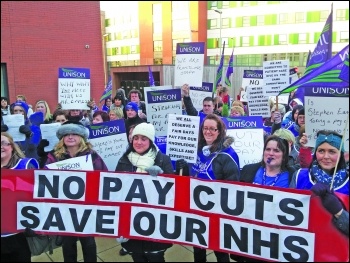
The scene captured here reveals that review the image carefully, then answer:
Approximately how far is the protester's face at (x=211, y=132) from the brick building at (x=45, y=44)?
12.2m

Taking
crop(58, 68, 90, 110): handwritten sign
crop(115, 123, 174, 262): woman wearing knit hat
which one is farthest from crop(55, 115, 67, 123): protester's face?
crop(115, 123, 174, 262): woman wearing knit hat

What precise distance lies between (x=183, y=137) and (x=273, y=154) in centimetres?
114

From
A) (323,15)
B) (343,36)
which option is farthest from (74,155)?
(323,15)

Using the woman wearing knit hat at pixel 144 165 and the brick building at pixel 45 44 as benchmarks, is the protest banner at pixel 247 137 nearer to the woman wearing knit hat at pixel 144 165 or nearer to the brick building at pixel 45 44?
the woman wearing knit hat at pixel 144 165

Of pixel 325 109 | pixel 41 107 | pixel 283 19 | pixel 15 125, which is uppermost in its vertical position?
pixel 283 19

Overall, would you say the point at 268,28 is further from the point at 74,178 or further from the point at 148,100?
the point at 74,178

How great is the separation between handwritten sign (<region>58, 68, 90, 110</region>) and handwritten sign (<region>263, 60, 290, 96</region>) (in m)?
3.68

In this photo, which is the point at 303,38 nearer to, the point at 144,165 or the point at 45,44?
the point at 45,44

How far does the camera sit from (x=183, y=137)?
12.5 ft

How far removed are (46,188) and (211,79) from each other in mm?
22689

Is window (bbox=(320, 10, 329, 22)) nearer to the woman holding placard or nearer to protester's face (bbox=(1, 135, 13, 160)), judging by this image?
the woman holding placard

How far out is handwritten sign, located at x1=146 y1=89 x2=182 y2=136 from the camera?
5189 mm

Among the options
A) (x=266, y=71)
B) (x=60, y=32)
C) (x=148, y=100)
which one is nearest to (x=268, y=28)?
Result: (x=60, y=32)

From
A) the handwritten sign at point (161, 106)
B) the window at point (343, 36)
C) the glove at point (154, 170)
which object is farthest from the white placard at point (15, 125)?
the window at point (343, 36)
